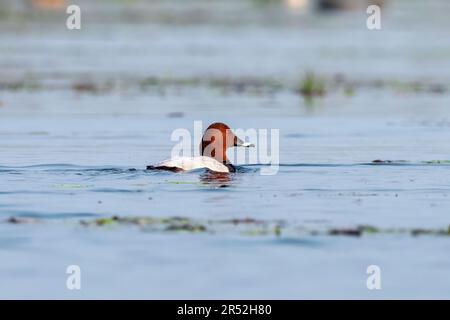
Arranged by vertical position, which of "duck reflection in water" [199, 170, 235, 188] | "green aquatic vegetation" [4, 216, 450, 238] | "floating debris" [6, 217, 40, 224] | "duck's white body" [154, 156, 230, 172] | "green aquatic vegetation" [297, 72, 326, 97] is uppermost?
"green aquatic vegetation" [297, 72, 326, 97]

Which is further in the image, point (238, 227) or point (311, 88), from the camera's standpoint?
point (311, 88)

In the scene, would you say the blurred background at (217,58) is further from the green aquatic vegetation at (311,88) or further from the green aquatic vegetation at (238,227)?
the green aquatic vegetation at (238,227)

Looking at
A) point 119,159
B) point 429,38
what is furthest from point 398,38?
point 119,159

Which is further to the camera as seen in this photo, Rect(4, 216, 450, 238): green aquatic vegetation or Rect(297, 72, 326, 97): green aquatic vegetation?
Rect(297, 72, 326, 97): green aquatic vegetation

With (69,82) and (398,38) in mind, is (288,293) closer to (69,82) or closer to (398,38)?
(69,82)

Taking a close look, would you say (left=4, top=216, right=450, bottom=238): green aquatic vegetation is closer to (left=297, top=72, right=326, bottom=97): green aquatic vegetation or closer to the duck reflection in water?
the duck reflection in water

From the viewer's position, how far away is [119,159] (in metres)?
19.5

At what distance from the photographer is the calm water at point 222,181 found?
11586 mm

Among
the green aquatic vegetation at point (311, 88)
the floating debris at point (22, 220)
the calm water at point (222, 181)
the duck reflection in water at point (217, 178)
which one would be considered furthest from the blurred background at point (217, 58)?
the floating debris at point (22, 220)

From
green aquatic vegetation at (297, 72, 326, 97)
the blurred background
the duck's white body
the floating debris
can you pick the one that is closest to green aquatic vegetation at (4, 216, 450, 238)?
the floating debris

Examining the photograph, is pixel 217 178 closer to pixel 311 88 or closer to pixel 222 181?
pixel 222 181

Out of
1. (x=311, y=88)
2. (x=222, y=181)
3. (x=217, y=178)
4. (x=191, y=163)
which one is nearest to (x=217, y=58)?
(x=311, y=88)

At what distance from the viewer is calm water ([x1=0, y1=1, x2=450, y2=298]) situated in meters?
11.6

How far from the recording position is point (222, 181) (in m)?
16.7
